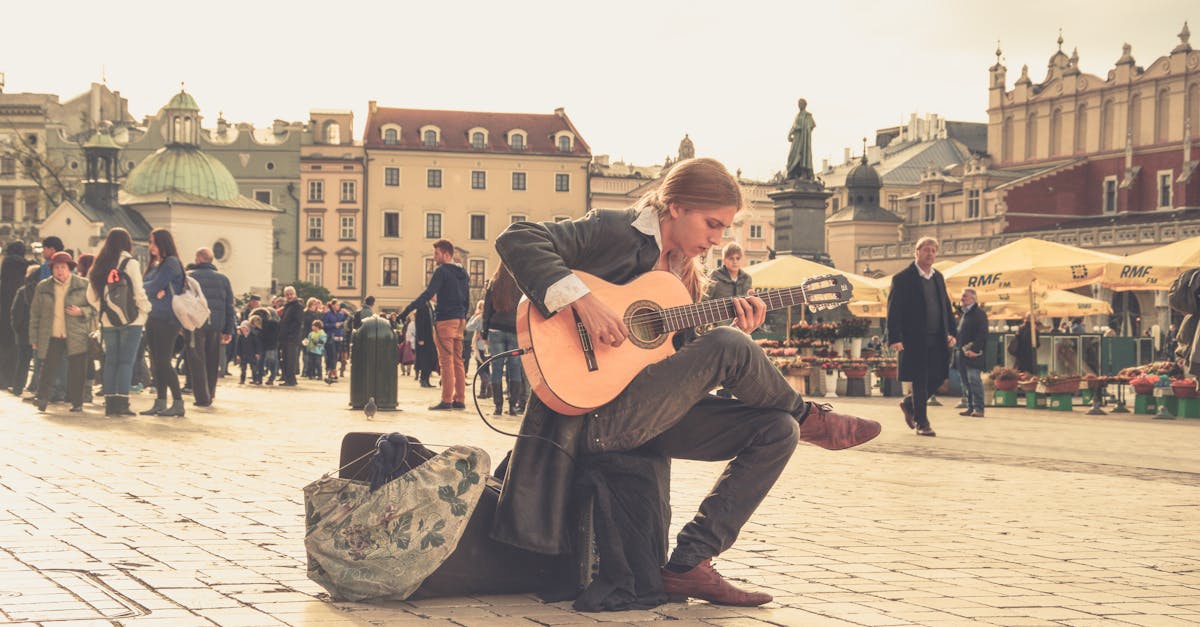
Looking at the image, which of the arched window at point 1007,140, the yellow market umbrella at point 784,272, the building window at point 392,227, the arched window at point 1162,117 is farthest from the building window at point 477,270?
the yellow market umbrella at point 784,272

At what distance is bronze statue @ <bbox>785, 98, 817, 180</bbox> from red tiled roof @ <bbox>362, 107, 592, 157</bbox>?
63.3 metres

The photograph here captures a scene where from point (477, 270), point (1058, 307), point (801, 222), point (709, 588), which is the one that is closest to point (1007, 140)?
point (477, 270)

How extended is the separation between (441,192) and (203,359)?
81482 mm

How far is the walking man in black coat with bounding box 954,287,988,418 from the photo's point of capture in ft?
63.7

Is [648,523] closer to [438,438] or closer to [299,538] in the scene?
[299,538]

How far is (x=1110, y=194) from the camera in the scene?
7825cm

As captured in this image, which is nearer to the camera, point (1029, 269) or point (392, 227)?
point (1029, 269)

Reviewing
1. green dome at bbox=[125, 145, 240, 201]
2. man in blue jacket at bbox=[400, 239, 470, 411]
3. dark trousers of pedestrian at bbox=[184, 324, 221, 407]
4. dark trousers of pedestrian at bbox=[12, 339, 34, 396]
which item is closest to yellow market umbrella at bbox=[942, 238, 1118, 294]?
man in blue jacket at bbox=[400, 239, 470, 411]

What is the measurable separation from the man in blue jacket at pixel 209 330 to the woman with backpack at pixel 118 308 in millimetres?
1626

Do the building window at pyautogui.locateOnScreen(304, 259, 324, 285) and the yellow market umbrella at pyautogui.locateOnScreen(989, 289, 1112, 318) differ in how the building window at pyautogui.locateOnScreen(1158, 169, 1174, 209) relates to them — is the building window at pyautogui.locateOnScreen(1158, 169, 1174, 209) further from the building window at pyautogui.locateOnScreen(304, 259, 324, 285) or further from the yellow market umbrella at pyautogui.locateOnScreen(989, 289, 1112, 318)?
the building window at pyautogui.locateOnScreen(304, 259, 324, 285)

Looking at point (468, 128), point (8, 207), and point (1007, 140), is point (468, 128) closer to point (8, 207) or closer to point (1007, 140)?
point (8, 207)

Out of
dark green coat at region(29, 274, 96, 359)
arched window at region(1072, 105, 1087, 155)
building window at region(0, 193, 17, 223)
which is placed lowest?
dark green coat at region(29, 274, 96, 359)

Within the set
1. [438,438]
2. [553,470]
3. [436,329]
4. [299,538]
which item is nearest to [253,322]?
[436,329]

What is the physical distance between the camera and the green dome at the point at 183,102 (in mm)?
89688
